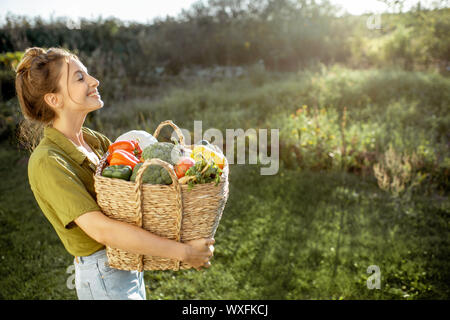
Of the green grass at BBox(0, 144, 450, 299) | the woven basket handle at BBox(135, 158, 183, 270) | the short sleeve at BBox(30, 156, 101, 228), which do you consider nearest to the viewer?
the woven basket handle at BBox(135, 158, 183, 270)

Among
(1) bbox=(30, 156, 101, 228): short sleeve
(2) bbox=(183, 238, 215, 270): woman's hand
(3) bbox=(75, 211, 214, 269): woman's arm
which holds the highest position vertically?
(1) bbox=(30, 156, 101, 228): short sleeve

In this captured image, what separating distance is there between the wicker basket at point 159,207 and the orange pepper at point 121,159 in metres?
0.07

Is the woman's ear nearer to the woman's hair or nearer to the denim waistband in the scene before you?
the woman's hair

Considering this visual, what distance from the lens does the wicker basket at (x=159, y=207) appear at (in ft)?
4.58

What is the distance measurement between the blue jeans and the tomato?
552 millimetres

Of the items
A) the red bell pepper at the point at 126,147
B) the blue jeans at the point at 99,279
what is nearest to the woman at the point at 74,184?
the blue jeans at the point at 99,279

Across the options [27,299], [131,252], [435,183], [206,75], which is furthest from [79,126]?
[206,75]

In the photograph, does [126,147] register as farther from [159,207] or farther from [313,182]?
[313,182]

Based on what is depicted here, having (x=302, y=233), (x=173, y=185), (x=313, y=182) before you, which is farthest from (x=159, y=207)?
(x=313, y=182)

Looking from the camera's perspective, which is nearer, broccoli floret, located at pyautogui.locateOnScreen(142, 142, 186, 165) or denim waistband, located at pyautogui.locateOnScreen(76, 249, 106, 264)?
broccoli floret, located at pyautogui.locateOnScreen(142, 142, 186, 165)

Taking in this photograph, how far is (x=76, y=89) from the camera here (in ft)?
5.39

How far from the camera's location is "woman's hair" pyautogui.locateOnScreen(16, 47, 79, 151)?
1603 millimetres

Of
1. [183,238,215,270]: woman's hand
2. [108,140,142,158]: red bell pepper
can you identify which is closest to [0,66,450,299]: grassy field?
[183,238,215,270]: woman's hand

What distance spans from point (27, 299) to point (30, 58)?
8.94 ft
